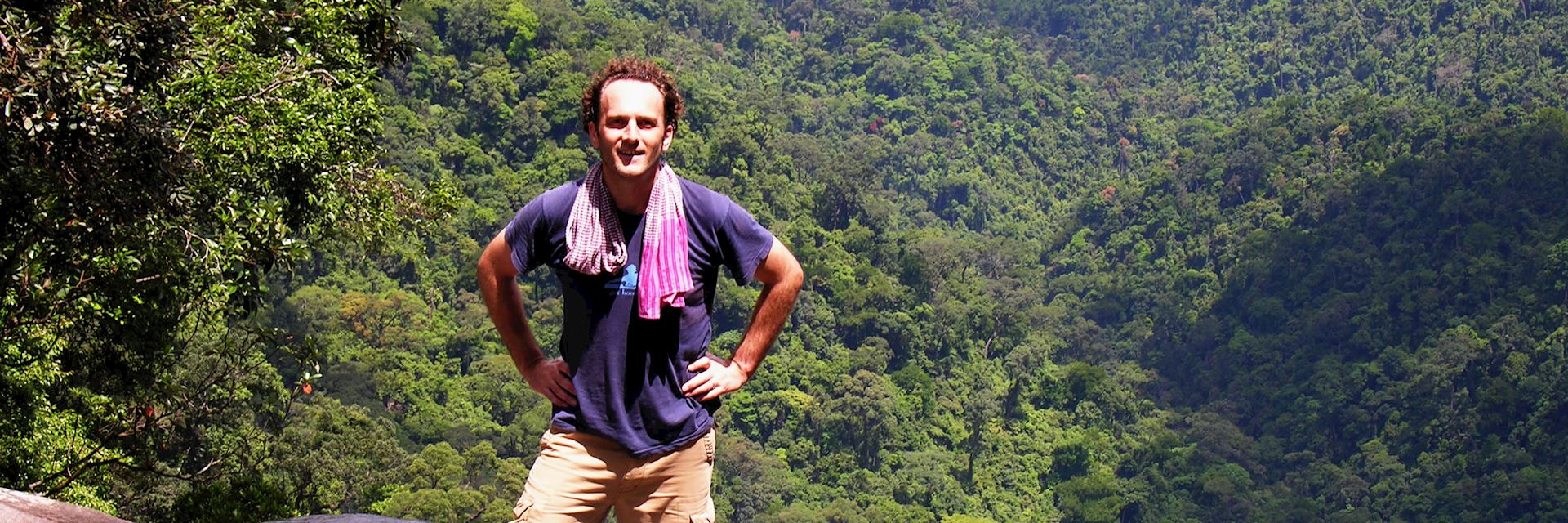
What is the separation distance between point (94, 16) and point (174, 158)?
1.83 feet

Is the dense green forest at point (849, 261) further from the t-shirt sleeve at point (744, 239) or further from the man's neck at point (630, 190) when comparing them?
the t-shirt sleeve at point (744, 239)

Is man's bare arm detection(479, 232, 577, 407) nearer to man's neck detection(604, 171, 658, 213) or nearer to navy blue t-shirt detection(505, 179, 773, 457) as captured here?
navy blue t-shirt detection(505, 179, 773, 457)

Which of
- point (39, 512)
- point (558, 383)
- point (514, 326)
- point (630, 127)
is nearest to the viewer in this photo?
point (630, 127)

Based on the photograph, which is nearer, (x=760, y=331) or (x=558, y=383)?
(x=558, y=383)

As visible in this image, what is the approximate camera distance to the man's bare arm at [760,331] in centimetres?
365

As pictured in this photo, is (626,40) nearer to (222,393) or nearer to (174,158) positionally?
(222,393)

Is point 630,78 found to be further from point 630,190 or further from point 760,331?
point 760,331

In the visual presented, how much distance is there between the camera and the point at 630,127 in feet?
11.4

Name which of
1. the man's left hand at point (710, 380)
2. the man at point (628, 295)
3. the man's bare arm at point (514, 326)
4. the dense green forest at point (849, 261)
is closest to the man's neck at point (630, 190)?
the man at point (628, 295)

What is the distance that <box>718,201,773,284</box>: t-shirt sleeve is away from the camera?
11.8ft

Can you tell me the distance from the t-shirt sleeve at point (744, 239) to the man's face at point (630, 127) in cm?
20

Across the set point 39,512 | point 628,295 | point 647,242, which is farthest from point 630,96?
point 39,512

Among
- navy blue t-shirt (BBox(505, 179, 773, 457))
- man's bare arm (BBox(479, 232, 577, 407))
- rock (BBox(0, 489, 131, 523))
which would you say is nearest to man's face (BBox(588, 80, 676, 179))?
navy blue t-shirt (BBox(505, 179, 773, 457))

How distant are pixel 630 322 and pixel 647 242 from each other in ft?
0.54
